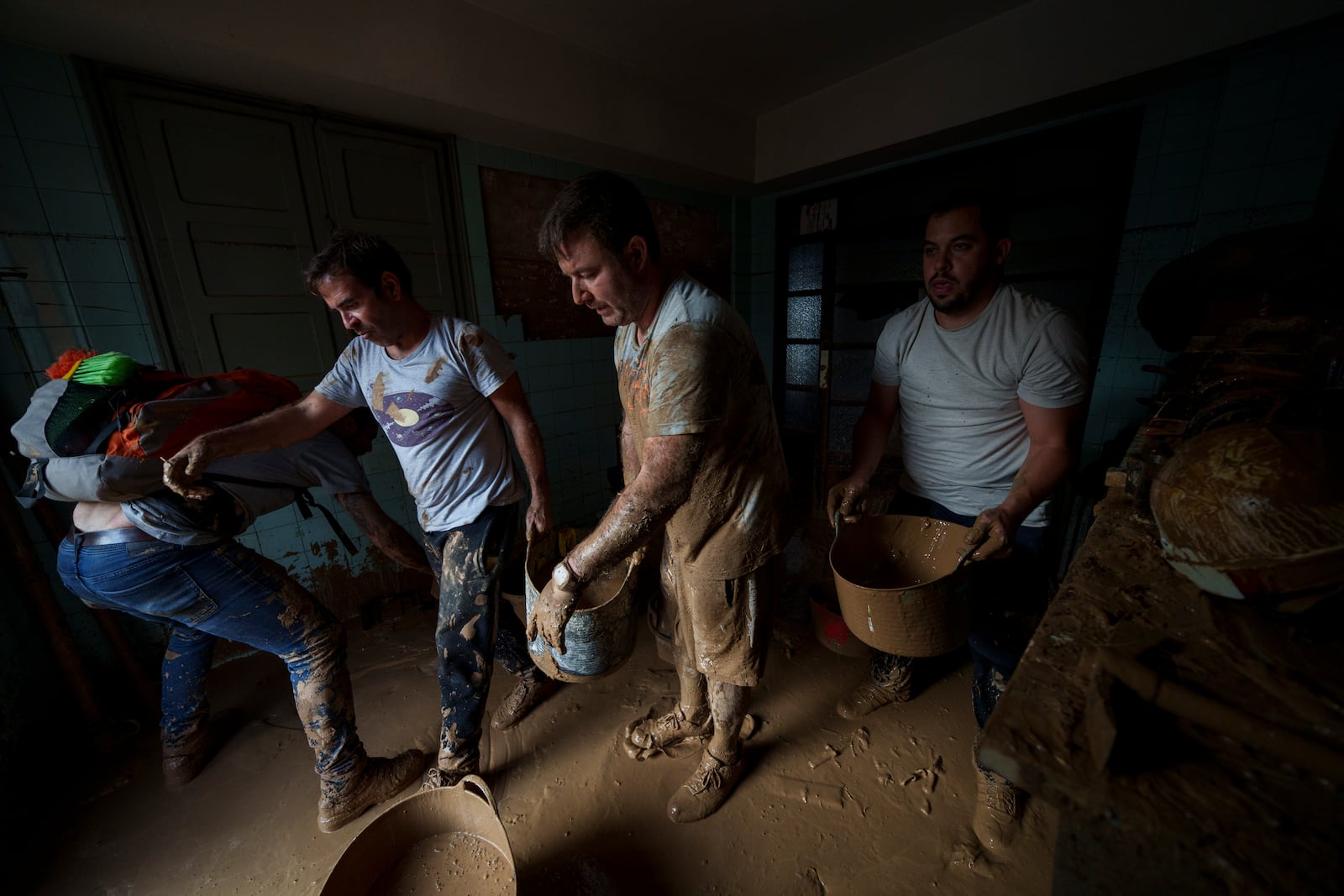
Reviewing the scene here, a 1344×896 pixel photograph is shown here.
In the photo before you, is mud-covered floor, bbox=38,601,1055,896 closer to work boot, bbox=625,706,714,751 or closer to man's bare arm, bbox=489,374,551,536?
work boot, bbox=625,706,714,751

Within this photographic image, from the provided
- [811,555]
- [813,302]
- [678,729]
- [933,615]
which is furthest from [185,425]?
[813,302]

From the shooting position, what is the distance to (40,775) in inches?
A: 70.4

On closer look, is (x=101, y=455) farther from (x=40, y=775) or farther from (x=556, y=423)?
(x=556, y=423)

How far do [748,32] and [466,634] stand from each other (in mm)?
3456

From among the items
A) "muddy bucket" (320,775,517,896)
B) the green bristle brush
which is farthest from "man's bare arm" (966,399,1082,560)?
the green bristle brush

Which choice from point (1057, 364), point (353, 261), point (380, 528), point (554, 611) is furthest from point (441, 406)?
point (1057, 364)

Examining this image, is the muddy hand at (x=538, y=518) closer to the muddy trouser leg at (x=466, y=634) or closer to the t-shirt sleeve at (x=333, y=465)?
the muddy trouser leg at (x=466, y=634)

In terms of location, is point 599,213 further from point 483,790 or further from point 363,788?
point 363,788

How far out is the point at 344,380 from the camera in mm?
1827

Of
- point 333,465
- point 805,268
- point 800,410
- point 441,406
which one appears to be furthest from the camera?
point 800,410

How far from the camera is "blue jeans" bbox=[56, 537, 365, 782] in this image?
1.45m

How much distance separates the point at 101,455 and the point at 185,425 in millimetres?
193

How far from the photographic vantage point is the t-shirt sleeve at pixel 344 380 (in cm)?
182

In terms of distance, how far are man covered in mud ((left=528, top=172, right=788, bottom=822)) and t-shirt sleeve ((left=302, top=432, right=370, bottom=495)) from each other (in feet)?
3.89
